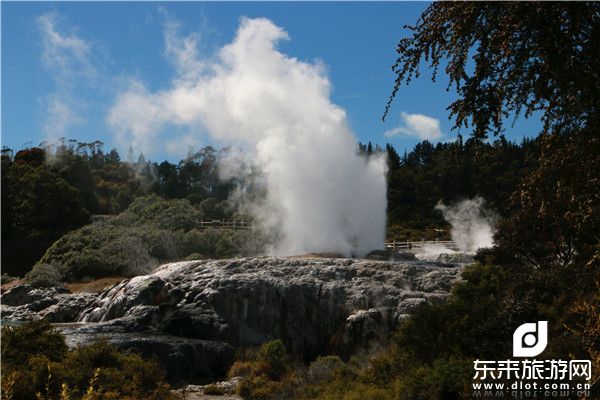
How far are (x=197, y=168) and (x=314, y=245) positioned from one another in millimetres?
57205

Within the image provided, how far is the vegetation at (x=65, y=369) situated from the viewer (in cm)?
947

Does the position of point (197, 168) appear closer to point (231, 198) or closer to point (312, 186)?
point (231, 198)

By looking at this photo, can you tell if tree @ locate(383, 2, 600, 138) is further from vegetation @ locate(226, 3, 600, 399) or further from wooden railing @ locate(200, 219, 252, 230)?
wooden railing @ locate(200, 219, 252, 230)

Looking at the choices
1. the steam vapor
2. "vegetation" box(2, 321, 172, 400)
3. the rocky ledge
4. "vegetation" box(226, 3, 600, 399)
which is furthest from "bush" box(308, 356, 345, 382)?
the steam vapor

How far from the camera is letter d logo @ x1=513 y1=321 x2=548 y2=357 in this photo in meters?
8.73

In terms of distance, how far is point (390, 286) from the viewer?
66.2 feet

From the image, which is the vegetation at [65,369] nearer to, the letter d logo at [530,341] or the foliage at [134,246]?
the letter d logo at [530,341]

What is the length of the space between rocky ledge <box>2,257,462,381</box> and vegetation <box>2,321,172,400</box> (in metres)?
5.74

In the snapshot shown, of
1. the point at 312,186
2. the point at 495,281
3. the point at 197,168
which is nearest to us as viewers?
the point at 495,281

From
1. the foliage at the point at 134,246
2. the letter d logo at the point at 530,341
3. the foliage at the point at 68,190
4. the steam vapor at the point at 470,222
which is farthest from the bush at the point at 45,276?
the letter d logo at the point at 530,341

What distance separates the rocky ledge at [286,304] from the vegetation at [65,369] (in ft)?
18.8

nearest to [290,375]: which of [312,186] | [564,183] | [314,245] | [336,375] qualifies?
[336,375]

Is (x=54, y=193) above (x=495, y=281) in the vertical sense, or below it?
above

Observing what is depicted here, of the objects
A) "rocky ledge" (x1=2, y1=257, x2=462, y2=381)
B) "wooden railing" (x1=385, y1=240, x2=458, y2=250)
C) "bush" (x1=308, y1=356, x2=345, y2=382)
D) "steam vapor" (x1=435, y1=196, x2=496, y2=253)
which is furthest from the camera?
"steam vapor" (x1=435, y1=196, x2=496, y2=253)
